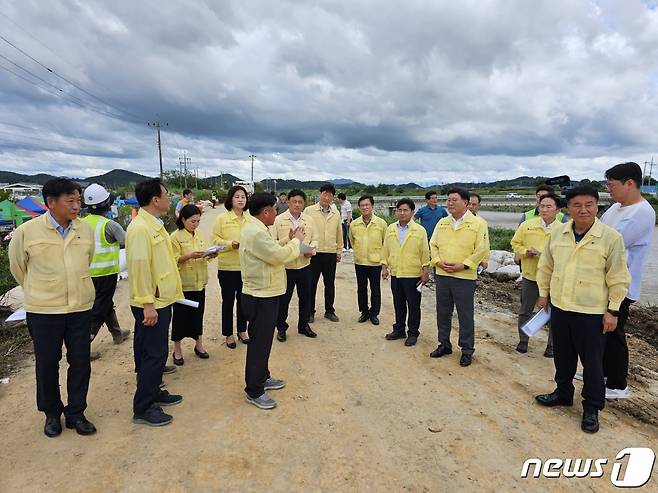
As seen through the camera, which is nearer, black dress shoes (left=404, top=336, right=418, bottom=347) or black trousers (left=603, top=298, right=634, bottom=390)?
black trousers (left=603, top=298, right=634, bottom=390)

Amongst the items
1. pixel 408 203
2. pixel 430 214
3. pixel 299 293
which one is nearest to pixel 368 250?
pixel 408 203

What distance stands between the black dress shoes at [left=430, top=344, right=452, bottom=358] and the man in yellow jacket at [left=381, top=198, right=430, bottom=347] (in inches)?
15.2

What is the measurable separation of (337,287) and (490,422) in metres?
4.68

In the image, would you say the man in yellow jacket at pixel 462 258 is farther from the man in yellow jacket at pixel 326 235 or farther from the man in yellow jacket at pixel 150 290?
the man in yellow jacket at pixel 150 290

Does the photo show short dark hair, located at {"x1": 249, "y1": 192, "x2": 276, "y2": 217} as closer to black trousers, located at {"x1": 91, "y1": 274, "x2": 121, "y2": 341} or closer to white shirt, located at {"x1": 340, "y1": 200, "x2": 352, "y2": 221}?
black trousers, located at {"x1": 91, "y1": 274, "x2": 121, "y2": 341}

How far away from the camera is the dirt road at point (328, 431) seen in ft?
8.23

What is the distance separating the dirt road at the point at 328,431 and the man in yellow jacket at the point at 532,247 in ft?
1.62

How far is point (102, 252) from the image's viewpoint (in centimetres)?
409

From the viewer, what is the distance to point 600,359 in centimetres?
310

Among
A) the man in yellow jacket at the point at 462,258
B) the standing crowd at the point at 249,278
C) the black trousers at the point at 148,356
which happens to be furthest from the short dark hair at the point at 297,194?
the black trousers at the point at 148,356

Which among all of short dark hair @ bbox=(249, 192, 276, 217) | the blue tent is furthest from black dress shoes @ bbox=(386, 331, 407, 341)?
the blue tent

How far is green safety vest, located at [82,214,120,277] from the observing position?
157 inches

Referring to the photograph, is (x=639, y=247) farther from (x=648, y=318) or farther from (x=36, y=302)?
(x=36, y=302)

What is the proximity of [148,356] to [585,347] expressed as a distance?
3383 mm
